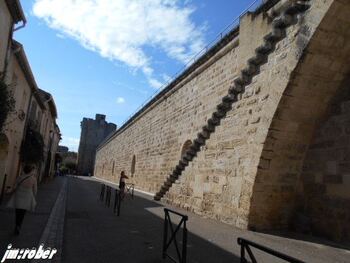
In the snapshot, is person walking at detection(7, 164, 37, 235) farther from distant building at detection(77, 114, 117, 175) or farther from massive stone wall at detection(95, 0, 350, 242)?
distant building at detection(77, 114, 117, 175)

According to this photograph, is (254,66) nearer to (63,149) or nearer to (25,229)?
(25,229)

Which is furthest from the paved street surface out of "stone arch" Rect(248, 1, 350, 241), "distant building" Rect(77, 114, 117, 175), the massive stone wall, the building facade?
"distant building" Rect(77, 114, 117, 175)

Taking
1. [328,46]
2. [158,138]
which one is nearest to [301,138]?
[328,46]

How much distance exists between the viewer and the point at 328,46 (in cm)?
707

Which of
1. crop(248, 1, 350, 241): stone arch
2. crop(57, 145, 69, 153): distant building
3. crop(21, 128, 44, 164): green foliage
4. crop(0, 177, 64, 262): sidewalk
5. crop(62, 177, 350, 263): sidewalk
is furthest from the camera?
crop(57, 145, 69, 153): distant building

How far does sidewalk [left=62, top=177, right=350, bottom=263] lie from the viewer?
540 cm

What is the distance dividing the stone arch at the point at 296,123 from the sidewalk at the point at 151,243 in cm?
90

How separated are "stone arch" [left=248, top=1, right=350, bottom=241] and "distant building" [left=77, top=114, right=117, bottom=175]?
54106 millimetres

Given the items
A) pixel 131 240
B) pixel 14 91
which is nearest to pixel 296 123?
pixel 131 240

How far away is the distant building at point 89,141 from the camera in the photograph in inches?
2373

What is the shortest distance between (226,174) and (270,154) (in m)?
1.58

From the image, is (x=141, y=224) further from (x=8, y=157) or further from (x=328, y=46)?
(x=8, y=157)

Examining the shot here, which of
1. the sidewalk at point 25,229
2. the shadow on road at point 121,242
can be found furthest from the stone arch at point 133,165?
the shadow on road at point 121,242

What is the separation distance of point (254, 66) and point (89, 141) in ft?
178
